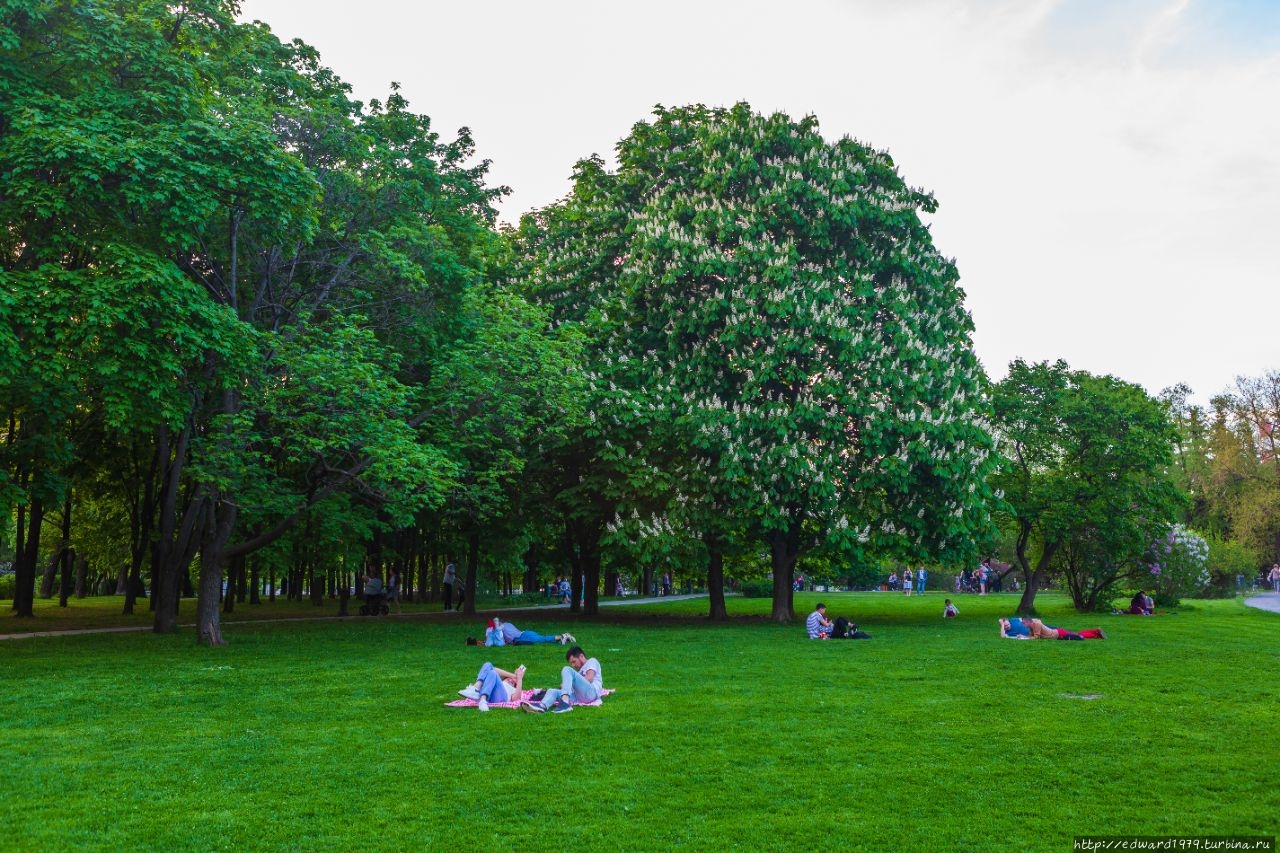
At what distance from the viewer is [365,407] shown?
2472cm

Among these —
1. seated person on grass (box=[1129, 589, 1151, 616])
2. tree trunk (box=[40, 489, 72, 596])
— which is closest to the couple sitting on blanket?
seated person on grass (box=[1129, 589, 1151, 616])

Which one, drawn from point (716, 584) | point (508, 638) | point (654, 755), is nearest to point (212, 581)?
point (508, 638)

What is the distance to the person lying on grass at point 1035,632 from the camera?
27605 millimetres

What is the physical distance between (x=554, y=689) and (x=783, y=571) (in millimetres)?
23100

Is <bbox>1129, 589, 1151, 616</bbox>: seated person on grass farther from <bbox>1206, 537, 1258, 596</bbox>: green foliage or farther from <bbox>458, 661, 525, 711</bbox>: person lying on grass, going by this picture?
<bbox>458, 661, 525, 711</bbox>: person lying on grass

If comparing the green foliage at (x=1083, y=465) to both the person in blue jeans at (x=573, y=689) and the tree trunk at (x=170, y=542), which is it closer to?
the person in blue jeans at (x=573, y=689)

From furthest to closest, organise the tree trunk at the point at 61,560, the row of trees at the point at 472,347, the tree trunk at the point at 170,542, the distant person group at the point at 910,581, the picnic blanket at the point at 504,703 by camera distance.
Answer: the distant person group at the point at 910,581
the tree trunk at the point at 61,560
the tree trunk at the point at 170,542
the row of trees at the point at 472,347
the picnic blanket at the point at 504,703

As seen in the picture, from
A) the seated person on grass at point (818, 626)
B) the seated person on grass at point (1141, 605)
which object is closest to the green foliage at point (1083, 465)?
the seated person on grass at point (1141, 605)

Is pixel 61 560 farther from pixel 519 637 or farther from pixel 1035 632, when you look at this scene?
pixel 1035 632

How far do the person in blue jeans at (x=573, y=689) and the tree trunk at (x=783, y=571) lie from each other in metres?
20.9

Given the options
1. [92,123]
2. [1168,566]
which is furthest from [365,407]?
[1168,566]

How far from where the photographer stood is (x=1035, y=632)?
27828 millimetres

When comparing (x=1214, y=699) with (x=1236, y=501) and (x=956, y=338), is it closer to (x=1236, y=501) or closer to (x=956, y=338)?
(x=956, y=338)

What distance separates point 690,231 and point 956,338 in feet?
33.6
